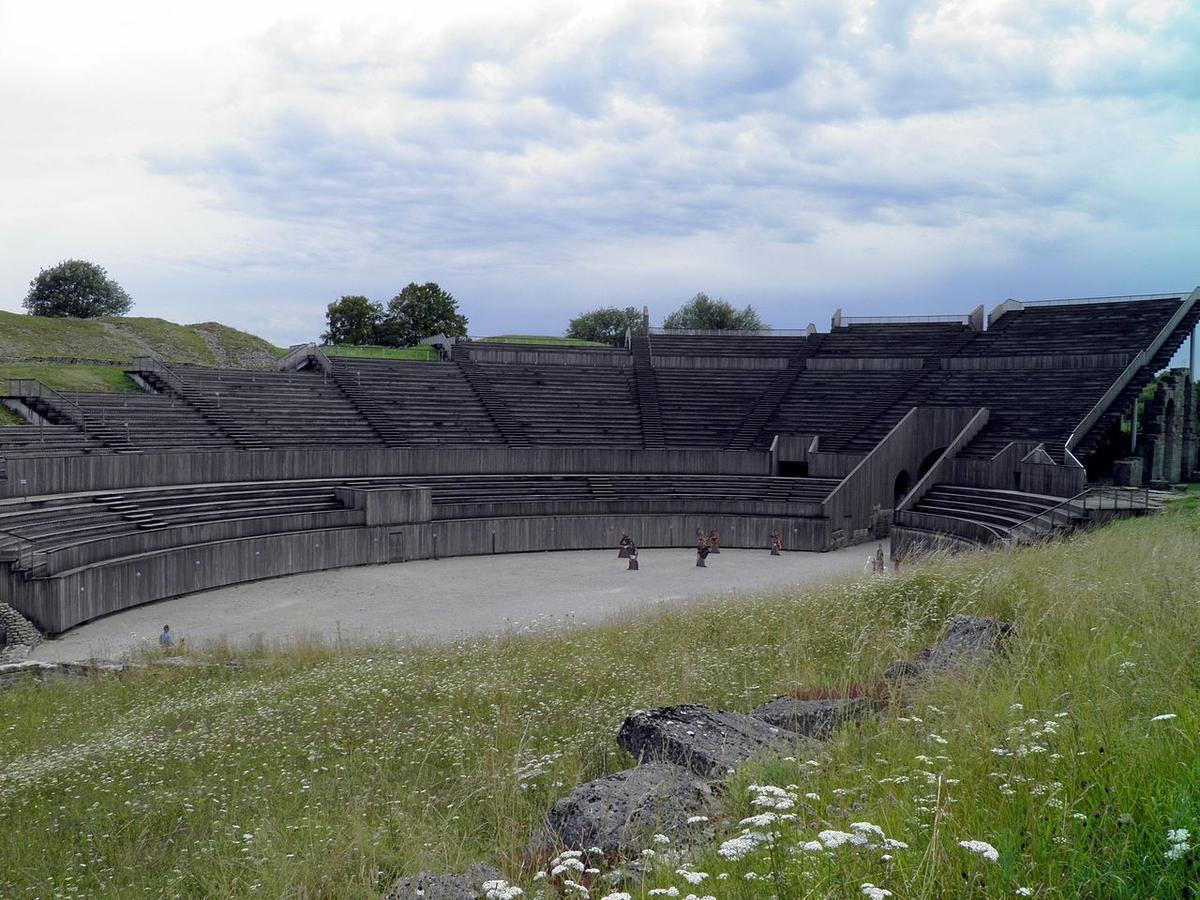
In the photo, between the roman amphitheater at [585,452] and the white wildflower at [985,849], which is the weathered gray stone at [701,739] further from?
the roman amphitheater at [585,452]

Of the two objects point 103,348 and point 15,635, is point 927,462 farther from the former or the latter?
point 103,348

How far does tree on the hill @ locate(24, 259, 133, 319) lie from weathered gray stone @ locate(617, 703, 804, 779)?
59.9 m

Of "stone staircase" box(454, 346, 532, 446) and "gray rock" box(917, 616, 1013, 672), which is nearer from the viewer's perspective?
"gray rock" box(917, 616, 1013, 672)

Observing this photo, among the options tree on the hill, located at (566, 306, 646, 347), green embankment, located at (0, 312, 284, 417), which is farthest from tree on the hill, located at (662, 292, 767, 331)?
green embankment, located at (0, 312, 284, 417)

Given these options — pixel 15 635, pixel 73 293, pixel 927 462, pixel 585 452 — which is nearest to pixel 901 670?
pixel 15 635

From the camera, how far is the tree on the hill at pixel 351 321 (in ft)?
186

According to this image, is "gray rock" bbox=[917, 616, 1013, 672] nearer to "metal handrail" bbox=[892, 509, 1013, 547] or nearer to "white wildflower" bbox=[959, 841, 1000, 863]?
"white wildflower" bbox=[959, 841, 1000, 863]

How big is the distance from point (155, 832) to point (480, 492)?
22466mm

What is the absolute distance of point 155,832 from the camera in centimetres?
729

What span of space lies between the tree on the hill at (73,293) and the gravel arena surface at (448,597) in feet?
141

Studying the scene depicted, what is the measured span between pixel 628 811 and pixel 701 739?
1.27 metres

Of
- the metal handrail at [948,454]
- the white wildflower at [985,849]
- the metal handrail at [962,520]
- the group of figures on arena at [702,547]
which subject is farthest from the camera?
the metal handrail at [948,454]

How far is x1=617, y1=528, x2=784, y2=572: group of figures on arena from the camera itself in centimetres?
2552

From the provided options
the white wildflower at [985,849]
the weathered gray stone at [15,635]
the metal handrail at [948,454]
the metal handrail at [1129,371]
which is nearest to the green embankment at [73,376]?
the weathered gray stone at [15,635]
